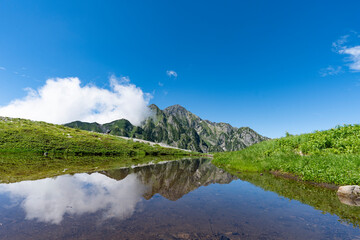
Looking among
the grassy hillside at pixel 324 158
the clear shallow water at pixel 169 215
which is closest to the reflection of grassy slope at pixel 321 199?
the clear shallow water at pixel 169 215

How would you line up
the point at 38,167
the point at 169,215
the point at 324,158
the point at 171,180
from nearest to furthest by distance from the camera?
1. the point at 169,215
2. the point at 324,158
3. the point at 171,180
4. the point at 38,167

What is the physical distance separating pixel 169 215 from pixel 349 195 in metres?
9.67

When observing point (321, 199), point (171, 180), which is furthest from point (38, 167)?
point (321, 199)

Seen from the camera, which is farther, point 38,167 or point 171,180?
point 38,167

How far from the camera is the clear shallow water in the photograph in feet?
16.5

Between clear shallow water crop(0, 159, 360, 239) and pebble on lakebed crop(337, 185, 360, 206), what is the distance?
367mm

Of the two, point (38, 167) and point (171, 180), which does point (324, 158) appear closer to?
point (171, 180)

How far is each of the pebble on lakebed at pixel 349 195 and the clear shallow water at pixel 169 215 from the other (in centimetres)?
37

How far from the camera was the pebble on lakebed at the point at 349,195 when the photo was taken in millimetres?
7891

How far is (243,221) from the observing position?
6141 millimetres

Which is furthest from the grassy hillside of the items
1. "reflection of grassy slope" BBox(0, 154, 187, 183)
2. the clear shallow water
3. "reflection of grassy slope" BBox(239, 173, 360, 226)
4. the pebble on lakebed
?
"reflection of grassy slope" BBox(0, 154, 187, 183)

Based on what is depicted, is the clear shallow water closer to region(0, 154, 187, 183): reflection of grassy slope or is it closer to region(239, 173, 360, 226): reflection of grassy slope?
region(239, 173, 360, 226): reflection of grassy slope

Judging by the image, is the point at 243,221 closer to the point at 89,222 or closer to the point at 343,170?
the point at 89,222

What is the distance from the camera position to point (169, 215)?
6.55 m
